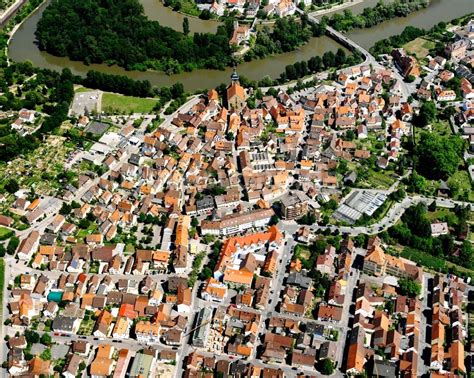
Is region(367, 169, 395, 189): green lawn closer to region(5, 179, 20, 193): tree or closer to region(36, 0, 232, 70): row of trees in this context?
region(36, 0, 232, 70): row of trees

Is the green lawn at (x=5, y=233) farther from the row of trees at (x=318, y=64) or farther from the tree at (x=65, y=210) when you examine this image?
the row of trees at (x=318, y=64)

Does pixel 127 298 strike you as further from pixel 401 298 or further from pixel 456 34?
pixel 456 34

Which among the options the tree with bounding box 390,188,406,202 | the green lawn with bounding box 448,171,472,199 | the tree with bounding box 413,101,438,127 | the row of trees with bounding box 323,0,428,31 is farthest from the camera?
the row of trees with bounding box 323,0,428,31

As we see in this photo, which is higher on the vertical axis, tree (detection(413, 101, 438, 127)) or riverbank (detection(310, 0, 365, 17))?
riverbank (detection(310, 0, 365, 17))

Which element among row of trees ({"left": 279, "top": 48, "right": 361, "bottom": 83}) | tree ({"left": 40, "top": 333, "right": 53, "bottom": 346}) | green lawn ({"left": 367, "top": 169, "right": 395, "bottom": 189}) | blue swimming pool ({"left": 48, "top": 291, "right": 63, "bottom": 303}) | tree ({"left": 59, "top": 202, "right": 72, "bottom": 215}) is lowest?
green lawn ({"left": 367, "top": 169, "right": 395, "bottom": 189})

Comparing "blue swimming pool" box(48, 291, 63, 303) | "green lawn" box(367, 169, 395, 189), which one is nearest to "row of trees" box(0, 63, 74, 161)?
"blue swimming pool" box(48, 291, 63, 303)

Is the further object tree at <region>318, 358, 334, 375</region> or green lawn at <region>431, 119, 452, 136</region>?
green lawn at <region>431, 119, 452, 136</region>

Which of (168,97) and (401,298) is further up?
(168,97)

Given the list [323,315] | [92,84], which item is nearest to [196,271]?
[323,315]

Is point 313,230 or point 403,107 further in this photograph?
point 403,107
